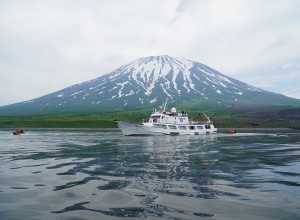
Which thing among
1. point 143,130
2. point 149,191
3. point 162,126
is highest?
point 162,126

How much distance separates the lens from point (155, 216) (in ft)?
39.9

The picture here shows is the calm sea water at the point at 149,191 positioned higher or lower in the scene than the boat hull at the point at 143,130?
lower

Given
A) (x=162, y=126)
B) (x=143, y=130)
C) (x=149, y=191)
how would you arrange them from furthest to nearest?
(x=162, y=126) → (x=143, y=130) → (x=149, y=191)

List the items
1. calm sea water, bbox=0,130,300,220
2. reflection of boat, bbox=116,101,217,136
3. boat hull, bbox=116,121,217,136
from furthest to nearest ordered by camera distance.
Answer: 1. reflection of boat, bbox=116,101,217,136
2. boat hull, bbox=116,121,217,136
3. calm sea water, bbox=0,130,300,220

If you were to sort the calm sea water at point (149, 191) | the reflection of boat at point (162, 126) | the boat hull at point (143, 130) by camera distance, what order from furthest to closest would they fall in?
the reflection of boat at point (162, 126)
the boat hull at point (143, 130)
the calm sea water at point (149, 191)

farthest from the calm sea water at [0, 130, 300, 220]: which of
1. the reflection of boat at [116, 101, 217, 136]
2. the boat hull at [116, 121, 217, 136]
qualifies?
the reflection of boat at [116, 101, 217, 136]

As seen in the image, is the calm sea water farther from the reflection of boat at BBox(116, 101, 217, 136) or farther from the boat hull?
the reflection of boat at BBox(116, 101, 217, 136)

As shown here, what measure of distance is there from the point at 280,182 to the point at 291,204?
5179 mm

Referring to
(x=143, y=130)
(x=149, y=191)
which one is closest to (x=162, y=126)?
(x=143, y=130)

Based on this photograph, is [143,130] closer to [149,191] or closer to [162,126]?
[162,126]

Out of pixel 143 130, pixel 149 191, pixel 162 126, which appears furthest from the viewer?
pixel 162 126

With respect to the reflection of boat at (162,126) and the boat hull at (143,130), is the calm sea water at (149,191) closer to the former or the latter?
the boat hull at (143,130)

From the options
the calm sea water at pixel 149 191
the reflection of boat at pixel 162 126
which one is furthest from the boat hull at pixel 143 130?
the calm sea water at pixel 149 191

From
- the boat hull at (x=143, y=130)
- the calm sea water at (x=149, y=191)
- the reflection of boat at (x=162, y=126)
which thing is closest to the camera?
the calm sea water at (x=149, y=191)
